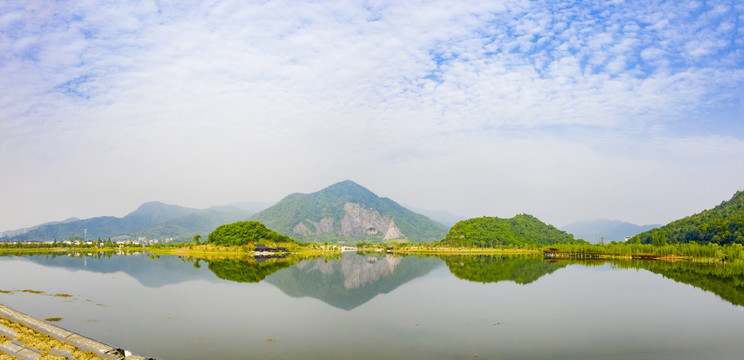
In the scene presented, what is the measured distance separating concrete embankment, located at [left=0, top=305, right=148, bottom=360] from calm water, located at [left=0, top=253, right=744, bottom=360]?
8.89ft

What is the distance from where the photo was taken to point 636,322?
2538cm

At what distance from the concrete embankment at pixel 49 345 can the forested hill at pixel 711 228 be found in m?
117

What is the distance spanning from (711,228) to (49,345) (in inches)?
5287

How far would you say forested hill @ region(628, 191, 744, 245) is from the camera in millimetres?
101125

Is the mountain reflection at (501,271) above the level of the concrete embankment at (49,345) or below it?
below

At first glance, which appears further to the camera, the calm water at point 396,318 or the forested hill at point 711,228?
the forested hill at point 711,228

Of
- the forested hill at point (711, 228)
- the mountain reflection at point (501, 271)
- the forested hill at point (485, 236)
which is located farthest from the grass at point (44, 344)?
the forested hill at point (485, 236)

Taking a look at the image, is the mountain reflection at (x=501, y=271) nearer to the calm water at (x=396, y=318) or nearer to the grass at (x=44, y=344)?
the calm water at (x=396, y=318)

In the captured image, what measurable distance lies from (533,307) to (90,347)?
2528cm

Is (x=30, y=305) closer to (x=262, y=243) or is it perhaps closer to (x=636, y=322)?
(x=636, y=322)

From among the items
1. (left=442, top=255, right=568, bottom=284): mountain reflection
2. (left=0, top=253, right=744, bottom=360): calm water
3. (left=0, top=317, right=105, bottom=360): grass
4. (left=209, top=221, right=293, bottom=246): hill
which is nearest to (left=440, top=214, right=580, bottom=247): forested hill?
(left=209, top=221, right=293, bottom=246): hill

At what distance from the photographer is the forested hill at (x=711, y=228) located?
101 metres

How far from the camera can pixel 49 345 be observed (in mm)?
15070

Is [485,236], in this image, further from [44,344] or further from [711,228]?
[44,344]
